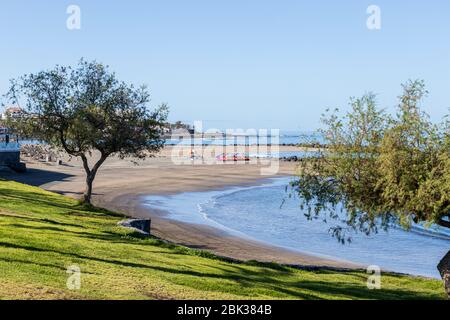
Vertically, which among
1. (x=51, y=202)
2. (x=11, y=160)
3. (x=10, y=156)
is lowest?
(x=51, y=202)

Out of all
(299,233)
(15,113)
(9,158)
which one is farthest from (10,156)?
(299,233)

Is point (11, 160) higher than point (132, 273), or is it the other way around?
point (11, 160)

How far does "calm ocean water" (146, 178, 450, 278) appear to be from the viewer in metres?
34.3

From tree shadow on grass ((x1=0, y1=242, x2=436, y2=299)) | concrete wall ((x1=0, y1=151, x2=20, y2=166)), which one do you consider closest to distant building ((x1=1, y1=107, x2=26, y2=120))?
tree shadow on grass ((x1=0, y1=242, x2=436, y2=299))

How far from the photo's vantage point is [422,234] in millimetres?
43938

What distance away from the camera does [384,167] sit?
652 inches

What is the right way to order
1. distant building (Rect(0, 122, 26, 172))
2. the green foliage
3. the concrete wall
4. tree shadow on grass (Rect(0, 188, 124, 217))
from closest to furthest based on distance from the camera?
the green foliage → tree shadow on grass (Rect(0, 188, 124, 217)) → the concrete wall → distant building (Rect(0, 122, 26, 172))

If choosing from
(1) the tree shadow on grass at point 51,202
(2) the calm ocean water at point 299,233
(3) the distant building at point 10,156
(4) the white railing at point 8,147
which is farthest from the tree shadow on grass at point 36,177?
(1) the tree shadow on grass at point 51,202

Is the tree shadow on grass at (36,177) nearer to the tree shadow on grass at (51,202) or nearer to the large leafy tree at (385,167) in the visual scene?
the tree shadow on grass at (51,202)

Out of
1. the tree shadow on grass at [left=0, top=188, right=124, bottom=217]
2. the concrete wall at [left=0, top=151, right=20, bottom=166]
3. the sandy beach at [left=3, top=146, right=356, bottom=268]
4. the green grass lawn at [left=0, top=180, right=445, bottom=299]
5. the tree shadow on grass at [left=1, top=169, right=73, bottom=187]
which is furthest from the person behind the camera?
the concrete wall at [left=0, top=151, right=20, bottom=166]

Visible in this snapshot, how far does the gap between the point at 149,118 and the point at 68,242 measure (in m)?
19.8

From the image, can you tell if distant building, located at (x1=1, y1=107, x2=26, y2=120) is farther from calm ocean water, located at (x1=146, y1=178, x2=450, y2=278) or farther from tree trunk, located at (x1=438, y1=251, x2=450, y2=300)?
tree trunk, located at (x1=438, y1=251, x2=450, y2=300)

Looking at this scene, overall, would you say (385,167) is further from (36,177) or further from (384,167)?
(36,177)

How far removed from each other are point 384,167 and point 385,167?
4 centimetres
